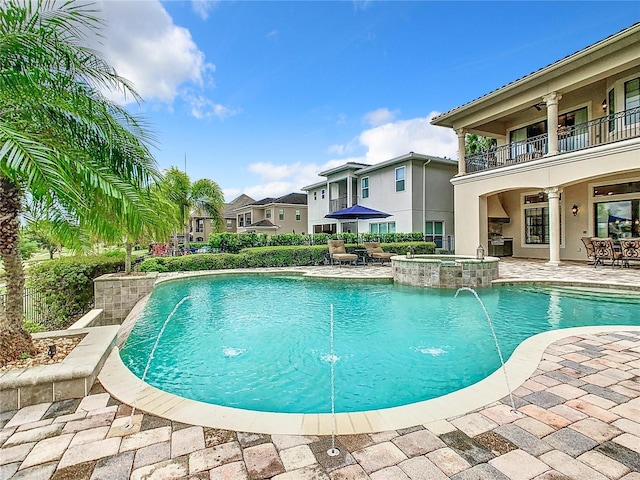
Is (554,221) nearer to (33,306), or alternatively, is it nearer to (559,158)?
(559,158)

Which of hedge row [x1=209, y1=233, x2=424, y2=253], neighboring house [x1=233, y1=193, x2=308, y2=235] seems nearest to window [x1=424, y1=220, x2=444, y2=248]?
hedge row [x1=209, y1=233, x2=424, y2=253]

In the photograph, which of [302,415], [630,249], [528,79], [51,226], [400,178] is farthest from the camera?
[400,178]

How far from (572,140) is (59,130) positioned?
1721 centimetres

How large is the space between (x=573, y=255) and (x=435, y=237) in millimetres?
7156

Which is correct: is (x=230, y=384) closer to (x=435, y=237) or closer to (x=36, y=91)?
(x=36, y=91)

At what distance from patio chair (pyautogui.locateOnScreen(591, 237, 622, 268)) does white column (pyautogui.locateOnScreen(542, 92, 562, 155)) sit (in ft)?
12.3

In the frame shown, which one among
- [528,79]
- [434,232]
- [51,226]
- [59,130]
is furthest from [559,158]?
[51,226]

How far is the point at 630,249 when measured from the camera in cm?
1155

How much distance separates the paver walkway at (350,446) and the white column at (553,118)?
12903 millimetres

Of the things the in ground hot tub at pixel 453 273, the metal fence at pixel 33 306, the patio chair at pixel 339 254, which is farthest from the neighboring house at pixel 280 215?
the metal fence at pixel 33 306

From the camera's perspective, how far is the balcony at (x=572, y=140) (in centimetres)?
1179

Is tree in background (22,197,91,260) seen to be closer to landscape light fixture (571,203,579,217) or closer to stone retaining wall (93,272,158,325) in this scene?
stone retaining wall (93,272,158,325)

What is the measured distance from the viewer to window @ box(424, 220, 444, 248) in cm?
2050

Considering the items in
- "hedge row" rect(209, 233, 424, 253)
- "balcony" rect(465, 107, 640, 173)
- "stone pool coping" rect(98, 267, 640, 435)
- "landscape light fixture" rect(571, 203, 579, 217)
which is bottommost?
"stone pool coping" rect(98, 267, 640, 435)
